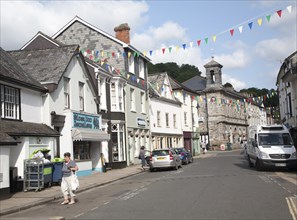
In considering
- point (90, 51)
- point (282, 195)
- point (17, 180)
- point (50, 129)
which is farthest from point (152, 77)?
point (282, 195)

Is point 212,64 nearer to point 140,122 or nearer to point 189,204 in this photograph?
point 140,122

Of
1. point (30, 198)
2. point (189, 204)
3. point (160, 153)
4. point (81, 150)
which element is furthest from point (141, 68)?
point (189, 204)

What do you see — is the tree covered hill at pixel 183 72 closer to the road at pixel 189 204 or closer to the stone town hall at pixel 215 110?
the stone town hall at pixel 215 110

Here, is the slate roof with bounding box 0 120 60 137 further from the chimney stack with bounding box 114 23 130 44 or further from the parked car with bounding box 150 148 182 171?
the chimney stack with bounding box 114 23 130 44

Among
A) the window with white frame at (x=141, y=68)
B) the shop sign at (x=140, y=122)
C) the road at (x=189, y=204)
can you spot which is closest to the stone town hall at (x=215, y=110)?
the window with white frame at (x=141, y=68)

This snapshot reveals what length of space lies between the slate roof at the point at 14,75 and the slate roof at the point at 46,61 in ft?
2.57

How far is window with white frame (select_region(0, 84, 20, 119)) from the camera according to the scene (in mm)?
16484

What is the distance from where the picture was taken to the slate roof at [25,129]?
15.5 meters

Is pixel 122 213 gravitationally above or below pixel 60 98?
below

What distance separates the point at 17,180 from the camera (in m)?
16.0

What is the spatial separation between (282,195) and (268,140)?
10186 mm

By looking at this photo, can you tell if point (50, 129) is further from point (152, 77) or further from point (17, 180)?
point (152, 77)

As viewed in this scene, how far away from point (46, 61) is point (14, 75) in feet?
14.0

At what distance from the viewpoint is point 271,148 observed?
20906 millimetres
